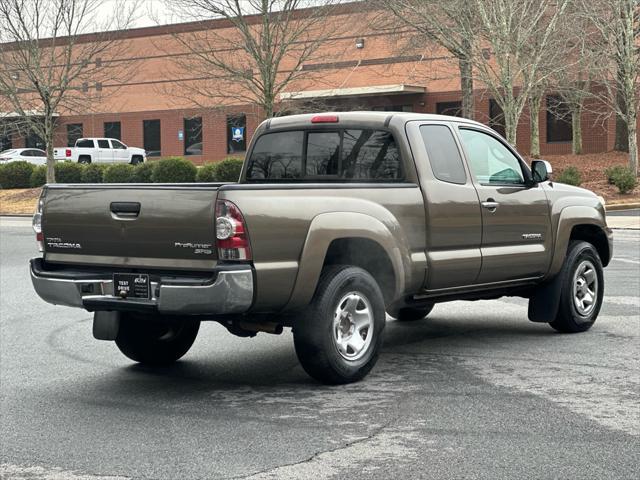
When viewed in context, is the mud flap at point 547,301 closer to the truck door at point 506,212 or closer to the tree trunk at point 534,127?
the truck door at point 506,212

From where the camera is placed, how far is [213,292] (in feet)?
21.0

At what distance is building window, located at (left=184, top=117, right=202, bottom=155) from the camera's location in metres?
54.1

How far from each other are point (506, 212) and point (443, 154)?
33.4 inches

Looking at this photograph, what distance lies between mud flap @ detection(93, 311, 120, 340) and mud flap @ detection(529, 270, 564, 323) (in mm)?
4017

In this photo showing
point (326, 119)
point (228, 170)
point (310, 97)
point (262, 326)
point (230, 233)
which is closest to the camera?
point (230, 233)

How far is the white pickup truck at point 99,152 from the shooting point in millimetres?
51844

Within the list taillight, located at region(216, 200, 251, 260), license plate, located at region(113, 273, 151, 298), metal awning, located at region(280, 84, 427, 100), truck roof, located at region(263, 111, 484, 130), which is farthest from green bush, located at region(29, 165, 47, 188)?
taillight, located at region(216, 200, 251, 260)

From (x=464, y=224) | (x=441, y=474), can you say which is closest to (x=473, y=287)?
(x=464, y=224)

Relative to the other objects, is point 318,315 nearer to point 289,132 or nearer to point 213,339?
point 289,132

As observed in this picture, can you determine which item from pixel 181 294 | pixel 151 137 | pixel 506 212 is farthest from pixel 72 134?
pixel 181 294

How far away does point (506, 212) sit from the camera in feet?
28.3

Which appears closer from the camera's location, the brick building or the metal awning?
the brick building

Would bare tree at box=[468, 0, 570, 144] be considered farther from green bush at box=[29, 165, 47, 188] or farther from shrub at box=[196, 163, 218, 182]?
green bush at box=[29, 165, 47, 188]

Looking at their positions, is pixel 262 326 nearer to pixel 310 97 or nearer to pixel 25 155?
pixel 310 97
